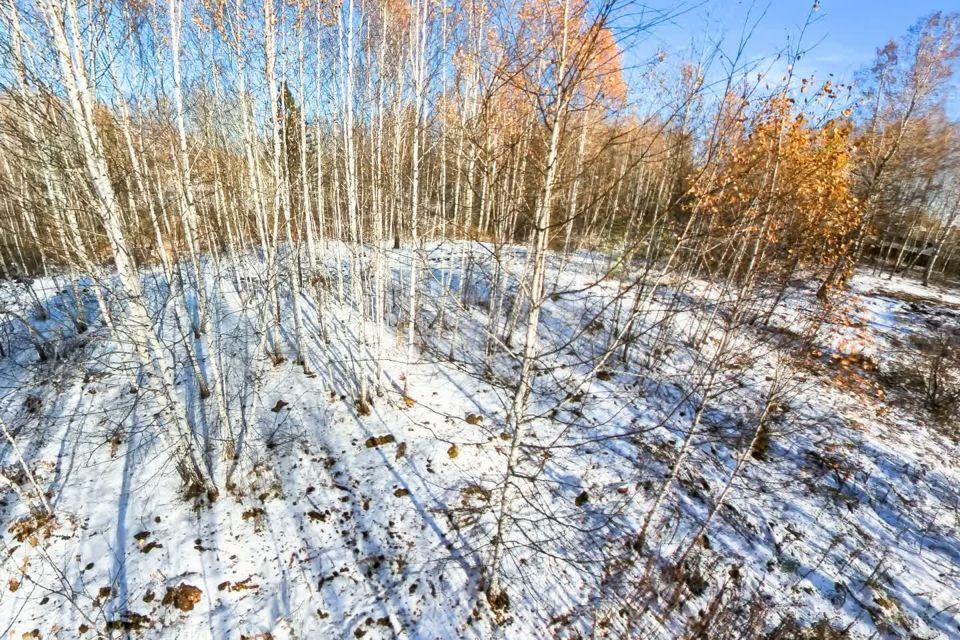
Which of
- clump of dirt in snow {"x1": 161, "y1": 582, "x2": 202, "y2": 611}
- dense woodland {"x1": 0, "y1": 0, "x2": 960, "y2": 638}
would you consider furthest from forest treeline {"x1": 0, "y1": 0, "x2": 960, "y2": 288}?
clump of dirt in snow {"x1": 161, "y1": 582, "x2": 202, "y2": 611}

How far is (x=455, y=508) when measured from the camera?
5293 mm

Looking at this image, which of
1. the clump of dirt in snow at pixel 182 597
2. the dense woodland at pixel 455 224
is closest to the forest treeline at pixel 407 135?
the dense woodland at pixel 455 224

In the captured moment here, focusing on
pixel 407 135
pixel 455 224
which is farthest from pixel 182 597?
pixel 407 135

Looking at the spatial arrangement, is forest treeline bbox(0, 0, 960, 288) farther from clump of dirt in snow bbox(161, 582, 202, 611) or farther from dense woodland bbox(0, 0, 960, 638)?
clump of dirt in snow bbox(161, 582, 202, 611)

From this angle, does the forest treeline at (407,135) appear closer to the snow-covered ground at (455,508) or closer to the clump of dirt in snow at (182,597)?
the snow-covered ground at (455,508)

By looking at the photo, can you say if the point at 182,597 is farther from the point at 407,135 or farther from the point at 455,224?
the point at 407,135

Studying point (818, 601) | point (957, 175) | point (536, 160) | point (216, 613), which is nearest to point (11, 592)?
point (216, 613)

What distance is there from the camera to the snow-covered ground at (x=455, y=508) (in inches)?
162

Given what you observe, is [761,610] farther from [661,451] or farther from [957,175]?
[957,175]

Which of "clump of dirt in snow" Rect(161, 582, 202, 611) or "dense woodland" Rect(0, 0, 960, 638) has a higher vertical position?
"dense woodland" Rect(0, 0, 960, 638)

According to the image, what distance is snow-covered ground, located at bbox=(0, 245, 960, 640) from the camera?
4.12 meters

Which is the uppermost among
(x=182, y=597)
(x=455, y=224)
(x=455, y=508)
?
(x=455, y=224)

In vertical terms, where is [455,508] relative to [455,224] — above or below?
below

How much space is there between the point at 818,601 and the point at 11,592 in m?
9.34
